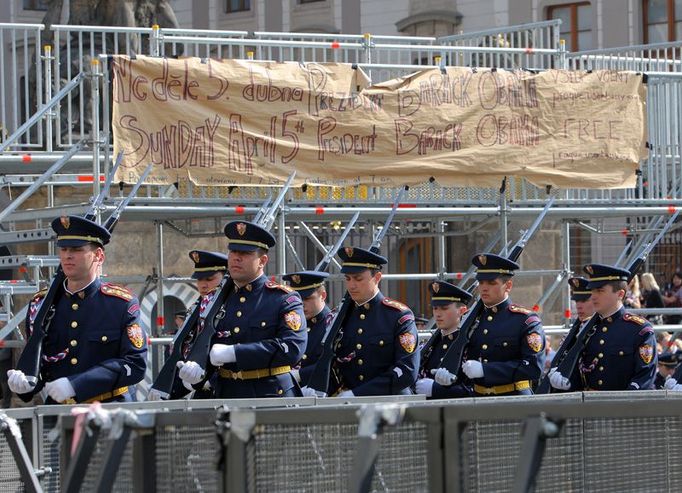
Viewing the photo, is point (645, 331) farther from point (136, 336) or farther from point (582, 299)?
point (136, 336)

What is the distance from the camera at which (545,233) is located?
606 inches

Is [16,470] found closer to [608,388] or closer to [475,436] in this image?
[475,436]

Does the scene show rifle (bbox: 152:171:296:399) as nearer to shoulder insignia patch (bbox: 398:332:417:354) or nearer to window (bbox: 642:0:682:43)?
shoulder insignia patch (bbox: 398:332:417:354)

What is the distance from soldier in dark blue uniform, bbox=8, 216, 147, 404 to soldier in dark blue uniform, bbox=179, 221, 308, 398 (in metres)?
0.38

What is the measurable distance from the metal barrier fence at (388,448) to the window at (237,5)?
29.4m

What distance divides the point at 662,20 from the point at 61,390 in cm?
2212

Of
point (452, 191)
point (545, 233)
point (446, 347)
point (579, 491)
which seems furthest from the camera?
point (545, 233)

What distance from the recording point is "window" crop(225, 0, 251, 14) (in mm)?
33688

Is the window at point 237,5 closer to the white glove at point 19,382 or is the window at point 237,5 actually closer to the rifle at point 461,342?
the rifle at point 461,342

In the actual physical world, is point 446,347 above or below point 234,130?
below

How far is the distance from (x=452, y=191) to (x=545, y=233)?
123 inches

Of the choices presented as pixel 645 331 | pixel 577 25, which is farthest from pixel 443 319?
pixel 577 25

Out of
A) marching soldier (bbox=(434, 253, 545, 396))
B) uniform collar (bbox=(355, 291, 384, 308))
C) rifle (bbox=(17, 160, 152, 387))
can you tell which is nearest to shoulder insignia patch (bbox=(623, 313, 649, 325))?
marching soldier (bbox=(434, 253, 545, 396))

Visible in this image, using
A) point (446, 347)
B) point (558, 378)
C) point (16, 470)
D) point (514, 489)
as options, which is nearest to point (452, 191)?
point (446, 347)
